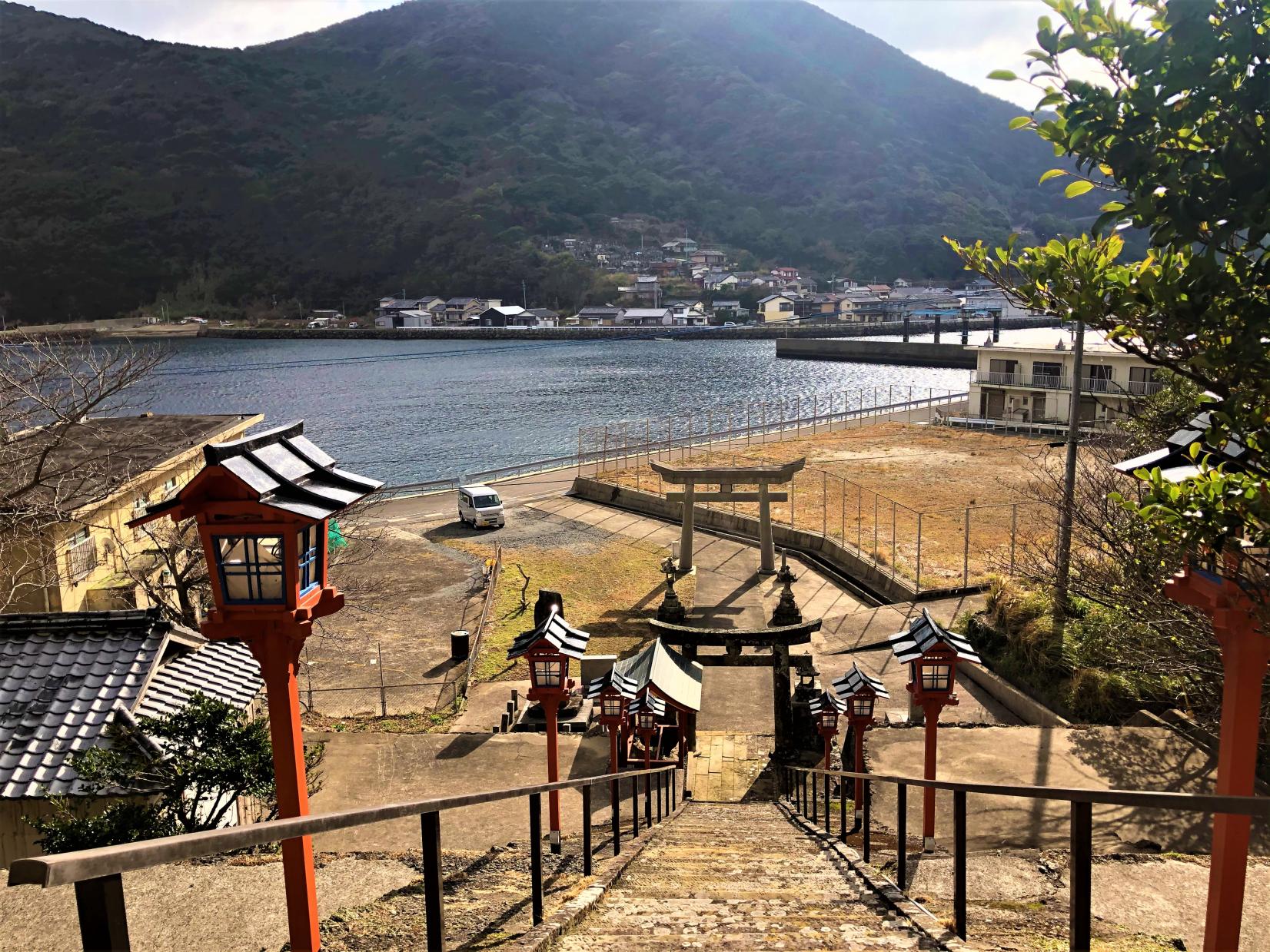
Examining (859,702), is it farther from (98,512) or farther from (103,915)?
(98,512)

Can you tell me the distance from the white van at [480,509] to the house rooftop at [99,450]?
320 inches

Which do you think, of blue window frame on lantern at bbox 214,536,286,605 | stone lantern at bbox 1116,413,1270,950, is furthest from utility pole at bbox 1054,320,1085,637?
blue window frame on lantern at bbox 214,536,286,605

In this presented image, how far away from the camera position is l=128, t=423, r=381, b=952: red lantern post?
532 centimetres

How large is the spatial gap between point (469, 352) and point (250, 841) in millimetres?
128088

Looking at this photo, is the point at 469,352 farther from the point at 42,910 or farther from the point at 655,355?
the point at 42,910

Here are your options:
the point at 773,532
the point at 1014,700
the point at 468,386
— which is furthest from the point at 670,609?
the point at 468,386

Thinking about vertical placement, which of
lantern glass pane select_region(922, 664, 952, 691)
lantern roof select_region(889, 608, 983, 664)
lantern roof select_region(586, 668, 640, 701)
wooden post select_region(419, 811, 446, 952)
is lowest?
lantern roof select_region(586, 668, 640, 701)

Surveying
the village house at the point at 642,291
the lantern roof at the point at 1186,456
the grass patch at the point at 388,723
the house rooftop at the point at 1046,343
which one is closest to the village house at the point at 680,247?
the village house at the point at 642,291

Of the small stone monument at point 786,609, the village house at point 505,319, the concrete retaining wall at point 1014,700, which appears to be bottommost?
the concrete retaining wall at point 1014,700

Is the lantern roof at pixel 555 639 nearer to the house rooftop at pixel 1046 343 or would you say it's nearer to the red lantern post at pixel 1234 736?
the red lantern post at pixel 1234 736

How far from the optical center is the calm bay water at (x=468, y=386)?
62.8 m

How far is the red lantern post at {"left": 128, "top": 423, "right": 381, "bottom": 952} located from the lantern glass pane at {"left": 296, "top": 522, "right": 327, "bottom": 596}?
2 centimetres

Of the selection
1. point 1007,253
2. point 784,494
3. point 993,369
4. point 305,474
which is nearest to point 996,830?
point 1007,253

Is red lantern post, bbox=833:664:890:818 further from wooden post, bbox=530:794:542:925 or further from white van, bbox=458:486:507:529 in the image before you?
white van, bbox=458:486:507:529
